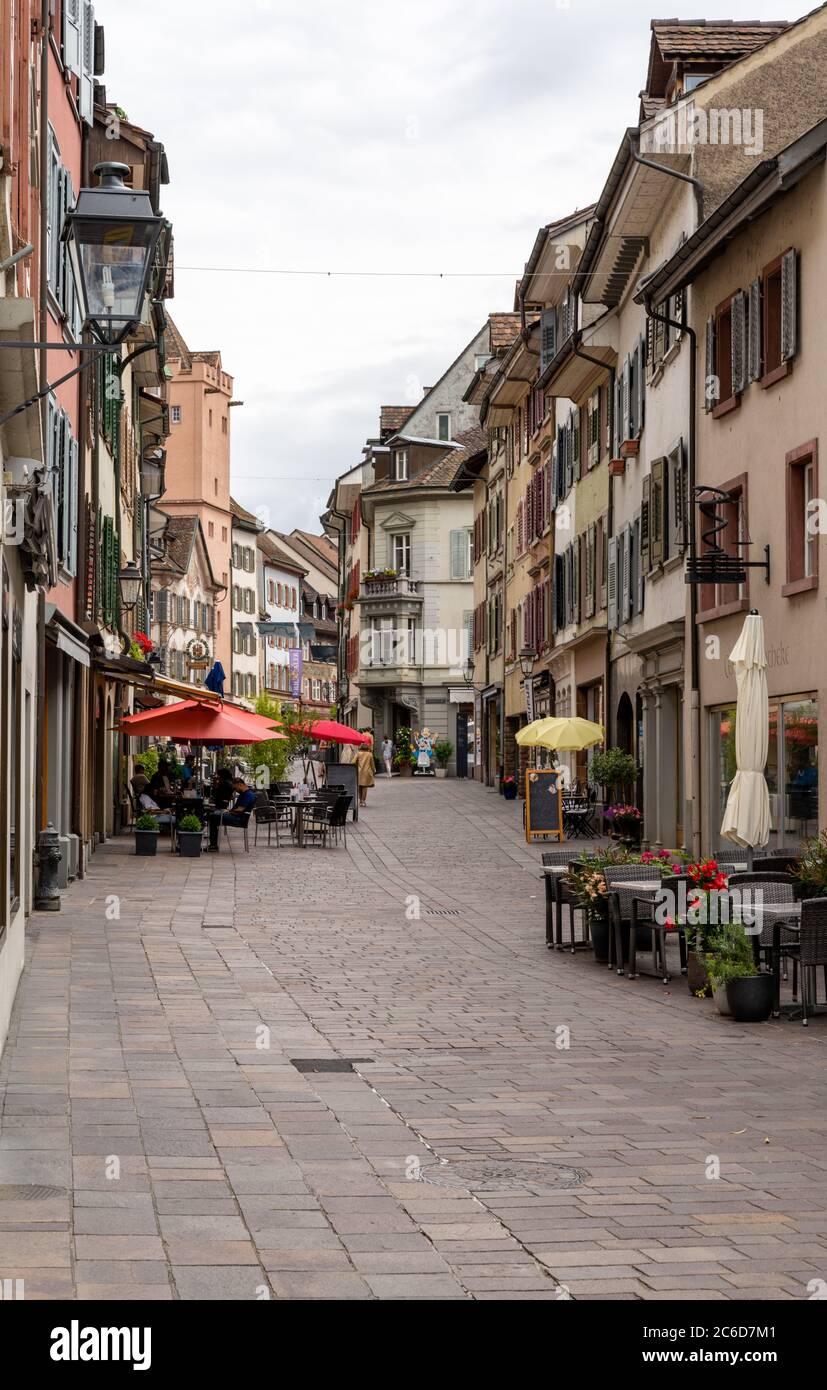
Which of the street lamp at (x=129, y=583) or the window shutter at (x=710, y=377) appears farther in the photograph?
the street lamp at (x=129, y=583)

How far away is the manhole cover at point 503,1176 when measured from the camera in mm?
7320

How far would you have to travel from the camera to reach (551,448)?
44.0 meters

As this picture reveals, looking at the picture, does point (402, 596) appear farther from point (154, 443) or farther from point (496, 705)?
point (154, 443)

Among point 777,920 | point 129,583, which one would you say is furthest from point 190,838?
point 777,920

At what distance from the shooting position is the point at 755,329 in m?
22.2

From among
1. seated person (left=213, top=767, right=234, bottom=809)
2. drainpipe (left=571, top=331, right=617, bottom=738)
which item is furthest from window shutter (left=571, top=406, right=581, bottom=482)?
seated person (left=213, top=767, right=234, bottom=809)

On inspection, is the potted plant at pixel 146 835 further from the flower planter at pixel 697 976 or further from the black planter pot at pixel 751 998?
the black planter pot at pixel 751 998

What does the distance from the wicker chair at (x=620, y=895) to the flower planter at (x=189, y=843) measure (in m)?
13.4

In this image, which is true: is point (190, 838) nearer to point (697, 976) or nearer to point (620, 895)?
point (620, 895)

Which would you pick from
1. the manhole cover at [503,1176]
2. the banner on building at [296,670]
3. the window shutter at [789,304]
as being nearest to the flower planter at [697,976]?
the manhole cover at [503,1176]

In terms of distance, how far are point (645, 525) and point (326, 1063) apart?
20.4 m

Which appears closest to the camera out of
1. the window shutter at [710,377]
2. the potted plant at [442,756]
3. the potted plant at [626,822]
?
the window shutter at [710,377]

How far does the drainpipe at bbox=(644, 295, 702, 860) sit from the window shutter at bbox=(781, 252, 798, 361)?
15.6 feet

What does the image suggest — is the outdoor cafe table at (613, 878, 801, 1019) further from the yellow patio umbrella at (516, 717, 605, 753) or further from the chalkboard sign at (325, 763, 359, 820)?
the chalkboard sign at (325, 763, 359, 820)
